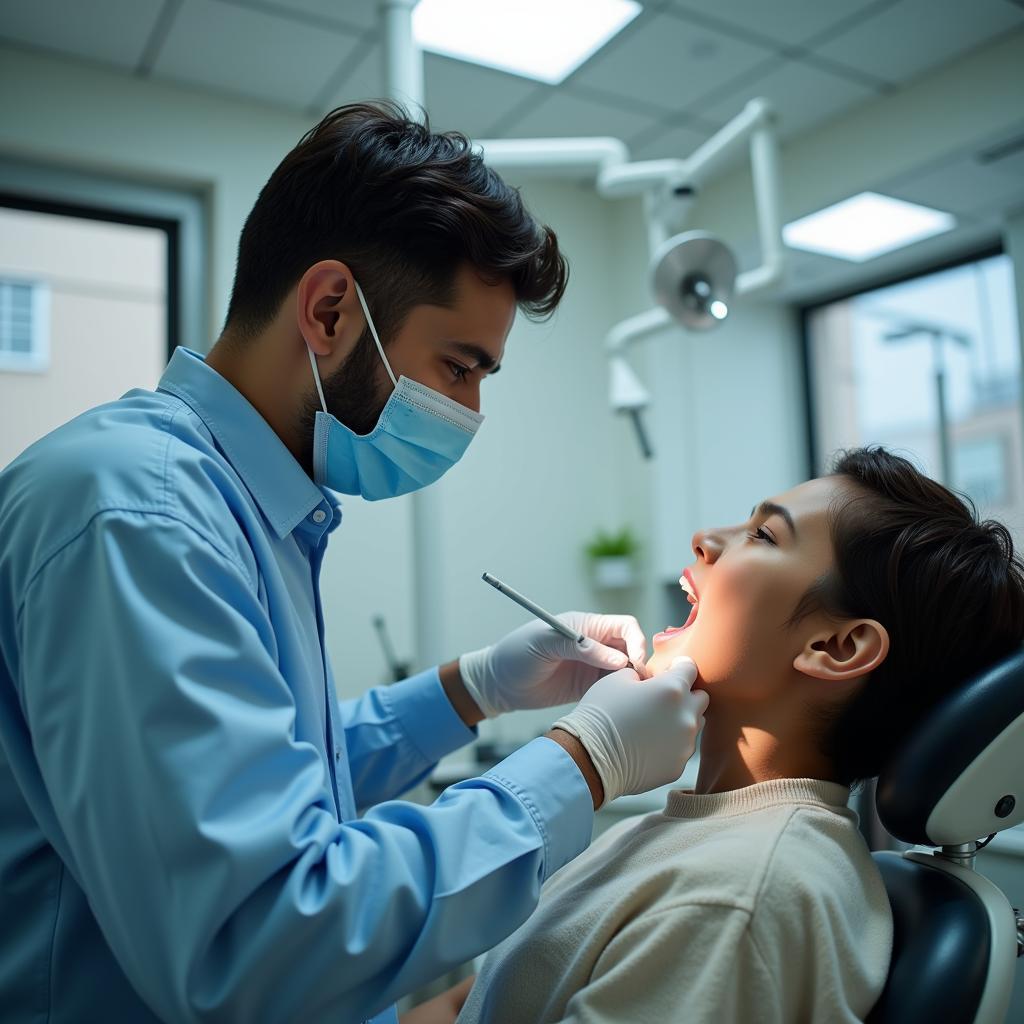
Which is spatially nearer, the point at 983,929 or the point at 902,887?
the point at 983,929

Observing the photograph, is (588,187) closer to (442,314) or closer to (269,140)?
(269,140)

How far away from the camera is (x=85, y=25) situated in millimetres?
2654

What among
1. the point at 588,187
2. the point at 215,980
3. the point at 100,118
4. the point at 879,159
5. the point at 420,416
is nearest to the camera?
the point at 215,980

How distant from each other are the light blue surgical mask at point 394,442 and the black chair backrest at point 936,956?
2.61 feet

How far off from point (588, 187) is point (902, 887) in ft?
10.9

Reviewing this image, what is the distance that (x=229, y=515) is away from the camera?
0.98 m

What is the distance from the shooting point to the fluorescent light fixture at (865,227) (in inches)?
130

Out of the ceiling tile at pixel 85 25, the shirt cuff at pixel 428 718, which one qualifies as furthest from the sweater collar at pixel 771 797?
the ceiling tile at pixel 85 25

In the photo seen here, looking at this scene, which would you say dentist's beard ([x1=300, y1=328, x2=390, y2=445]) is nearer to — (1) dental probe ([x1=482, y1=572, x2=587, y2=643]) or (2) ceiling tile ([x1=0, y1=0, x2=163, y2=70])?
(1) dental probe ([x1=482, y1=572, x2=587, y2=643])

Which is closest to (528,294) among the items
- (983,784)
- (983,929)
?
(983,784)

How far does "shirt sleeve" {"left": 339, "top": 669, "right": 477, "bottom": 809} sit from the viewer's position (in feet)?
4.83

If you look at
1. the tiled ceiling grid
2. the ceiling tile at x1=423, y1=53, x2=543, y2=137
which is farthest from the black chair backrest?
the ceiling tile at x1=423, y1=53, x2=543, y2=137

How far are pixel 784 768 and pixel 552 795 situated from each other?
1.42ft

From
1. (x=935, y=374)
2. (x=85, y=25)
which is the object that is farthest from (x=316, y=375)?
(x=935, y=374)
